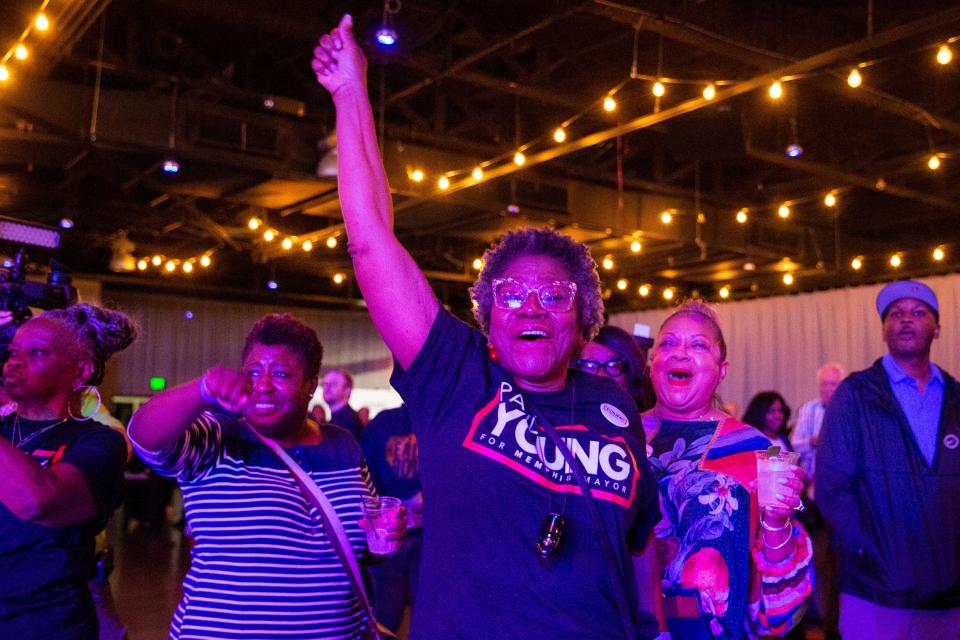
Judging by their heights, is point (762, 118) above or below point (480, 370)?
above

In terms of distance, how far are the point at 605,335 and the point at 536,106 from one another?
5170mm

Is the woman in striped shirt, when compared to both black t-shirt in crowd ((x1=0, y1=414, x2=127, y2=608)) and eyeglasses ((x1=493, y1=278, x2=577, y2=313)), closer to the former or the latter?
black t-shirt in crowd ((x1=0, y1=414, x2=127, y2=608))

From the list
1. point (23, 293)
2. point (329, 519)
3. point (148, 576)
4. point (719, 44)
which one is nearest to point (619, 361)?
point (329, 519)

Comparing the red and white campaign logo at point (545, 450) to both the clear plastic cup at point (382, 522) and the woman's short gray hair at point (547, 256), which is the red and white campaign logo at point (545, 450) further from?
Result: the clear plastic cup at point (382, 522)

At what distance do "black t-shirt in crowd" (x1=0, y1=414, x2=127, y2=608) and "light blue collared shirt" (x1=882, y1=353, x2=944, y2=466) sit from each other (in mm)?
2753

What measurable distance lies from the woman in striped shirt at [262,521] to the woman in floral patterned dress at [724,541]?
2.40ft

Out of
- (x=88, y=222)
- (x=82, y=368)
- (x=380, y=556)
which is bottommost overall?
(x=380, y=556)

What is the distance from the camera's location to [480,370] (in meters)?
1.71

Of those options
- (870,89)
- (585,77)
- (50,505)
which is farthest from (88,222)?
(50,505)

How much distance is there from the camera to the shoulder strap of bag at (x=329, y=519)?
2.36 metres

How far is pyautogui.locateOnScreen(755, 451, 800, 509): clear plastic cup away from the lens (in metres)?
2.04

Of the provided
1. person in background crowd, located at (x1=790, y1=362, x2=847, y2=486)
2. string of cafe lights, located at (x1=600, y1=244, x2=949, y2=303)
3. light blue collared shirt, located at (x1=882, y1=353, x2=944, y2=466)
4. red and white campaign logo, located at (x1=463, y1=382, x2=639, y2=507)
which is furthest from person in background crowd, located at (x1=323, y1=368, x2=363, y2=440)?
red and white campaign logo, located at (x1=463, y1=382, x2=639, y2=507)

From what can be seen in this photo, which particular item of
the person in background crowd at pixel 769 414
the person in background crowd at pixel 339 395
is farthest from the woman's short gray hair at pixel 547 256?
the person in background crowd at pixel 769 414

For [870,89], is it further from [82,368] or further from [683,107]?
[82,368]
